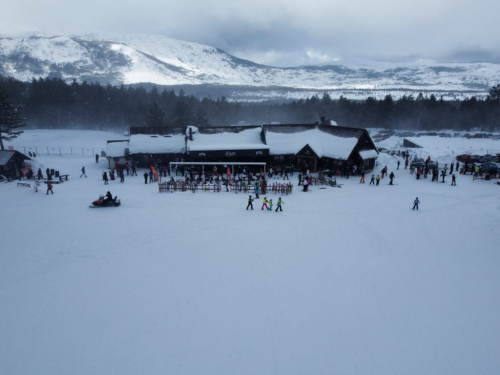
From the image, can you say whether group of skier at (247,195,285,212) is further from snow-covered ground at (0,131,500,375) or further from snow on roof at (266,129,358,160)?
snow on roof at (266,129,358,160)

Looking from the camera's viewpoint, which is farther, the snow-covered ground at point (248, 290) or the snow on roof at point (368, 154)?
the snow on roof at point (368, 154)

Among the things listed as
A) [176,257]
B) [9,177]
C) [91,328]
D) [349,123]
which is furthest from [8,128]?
[349,123]

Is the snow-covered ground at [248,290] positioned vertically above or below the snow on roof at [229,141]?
below

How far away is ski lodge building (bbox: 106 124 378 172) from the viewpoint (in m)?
29.5

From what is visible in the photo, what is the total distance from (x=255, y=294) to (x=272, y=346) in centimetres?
219

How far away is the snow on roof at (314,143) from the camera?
29.0 meters

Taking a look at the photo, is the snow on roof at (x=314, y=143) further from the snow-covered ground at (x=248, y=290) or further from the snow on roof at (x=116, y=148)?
the snow on roof at (x=116, y=148)

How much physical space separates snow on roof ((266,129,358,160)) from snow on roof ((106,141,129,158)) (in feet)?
47.8

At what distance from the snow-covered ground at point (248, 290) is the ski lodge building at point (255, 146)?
1149 cm

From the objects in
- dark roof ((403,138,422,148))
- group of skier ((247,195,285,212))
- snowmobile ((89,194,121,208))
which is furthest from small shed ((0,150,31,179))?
dark roof ((403,138,422,148))

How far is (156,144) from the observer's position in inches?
1255

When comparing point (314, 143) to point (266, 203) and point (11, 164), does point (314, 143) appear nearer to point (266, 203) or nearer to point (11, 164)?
point (266, 203)

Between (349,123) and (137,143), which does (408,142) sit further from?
(137,143)

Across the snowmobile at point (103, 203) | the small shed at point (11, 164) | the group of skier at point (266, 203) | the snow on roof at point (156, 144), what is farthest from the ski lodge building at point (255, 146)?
the group of skier at point (266, 203)
